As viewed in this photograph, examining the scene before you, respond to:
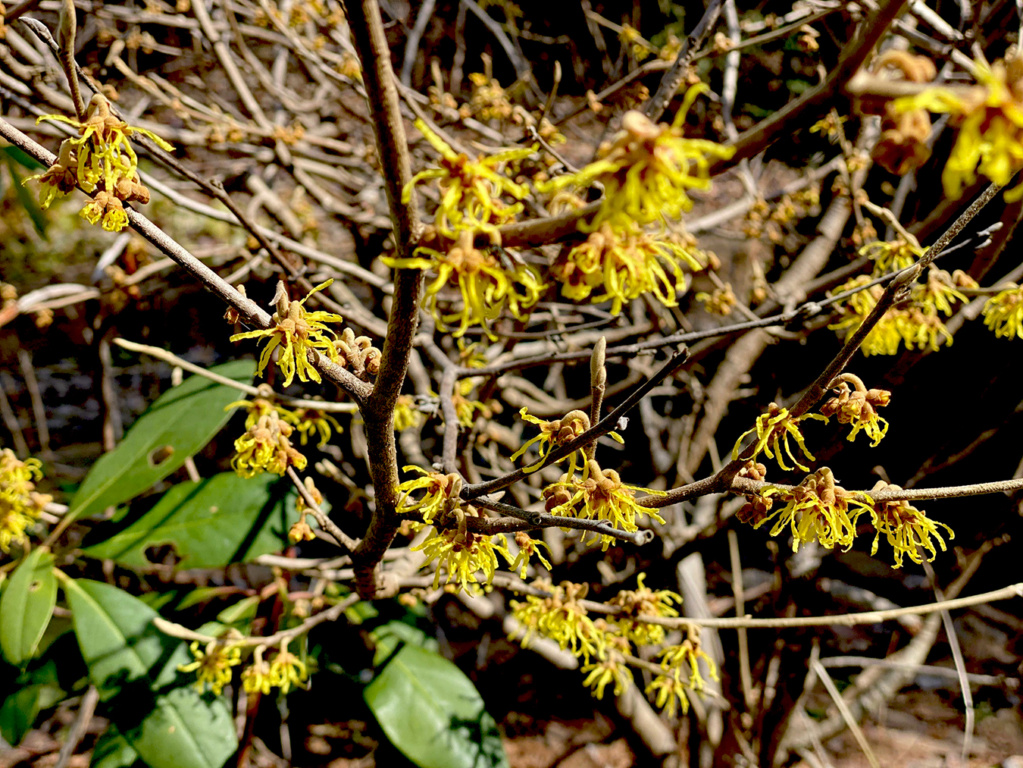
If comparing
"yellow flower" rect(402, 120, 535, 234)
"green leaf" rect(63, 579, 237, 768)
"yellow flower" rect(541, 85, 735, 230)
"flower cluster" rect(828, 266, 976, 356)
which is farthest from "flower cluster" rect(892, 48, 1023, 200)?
"green leaf" rect(63, 579, 237, 768)

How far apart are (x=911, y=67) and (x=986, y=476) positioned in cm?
245

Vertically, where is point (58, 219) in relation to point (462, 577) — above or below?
above

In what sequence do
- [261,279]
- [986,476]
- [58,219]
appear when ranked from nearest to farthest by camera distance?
1. [986,476]
2. [261,279]
3. [58,219]

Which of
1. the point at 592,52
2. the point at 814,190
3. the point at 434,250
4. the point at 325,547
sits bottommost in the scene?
the point at 325,547

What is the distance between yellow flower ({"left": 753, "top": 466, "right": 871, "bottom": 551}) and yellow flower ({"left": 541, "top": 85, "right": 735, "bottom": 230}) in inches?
17.9

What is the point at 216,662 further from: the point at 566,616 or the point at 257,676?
the point at 566,616

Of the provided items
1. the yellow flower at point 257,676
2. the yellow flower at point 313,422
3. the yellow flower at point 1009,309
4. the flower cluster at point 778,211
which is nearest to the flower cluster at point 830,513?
the yellow flower at point 1009,309

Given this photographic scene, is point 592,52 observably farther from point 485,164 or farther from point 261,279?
point 485,164

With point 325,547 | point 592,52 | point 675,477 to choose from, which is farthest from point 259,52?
point 675,477

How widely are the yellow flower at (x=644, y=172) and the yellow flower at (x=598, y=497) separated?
40cm

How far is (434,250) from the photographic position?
0.59 metres

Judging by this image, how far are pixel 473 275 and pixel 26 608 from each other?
1650 mm

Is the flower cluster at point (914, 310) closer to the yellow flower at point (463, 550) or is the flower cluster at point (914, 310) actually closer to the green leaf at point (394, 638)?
the yellow flower at point (463, 550)

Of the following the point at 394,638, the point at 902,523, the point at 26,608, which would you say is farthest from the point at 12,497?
the point at 902,523
